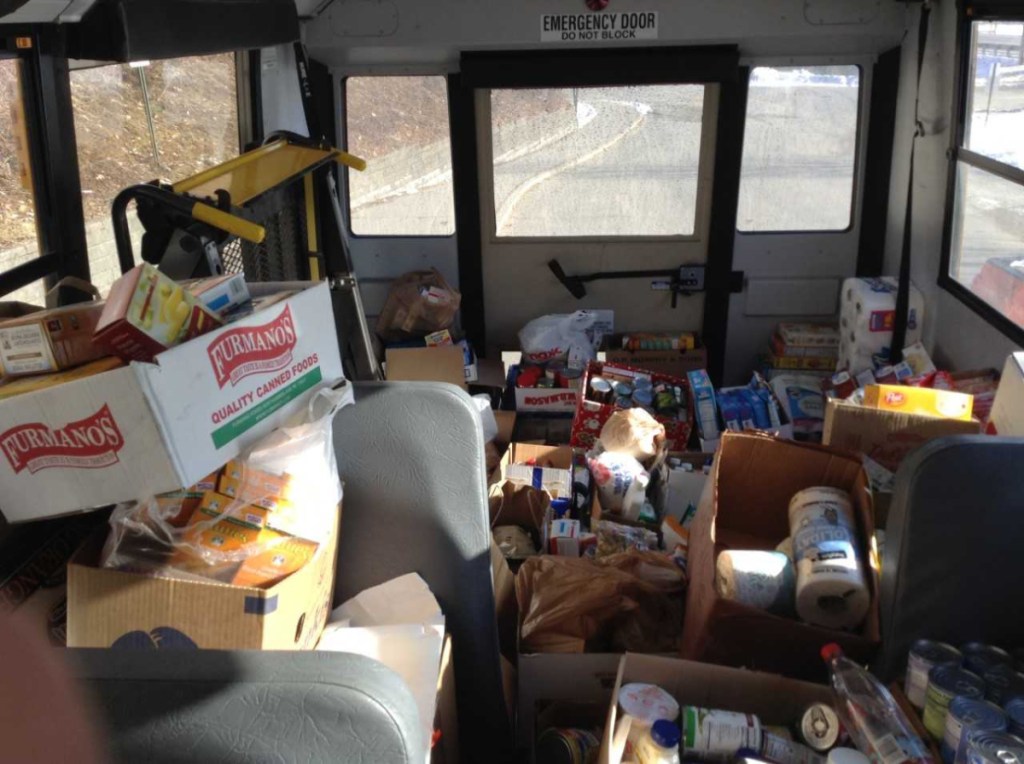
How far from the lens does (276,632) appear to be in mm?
1550

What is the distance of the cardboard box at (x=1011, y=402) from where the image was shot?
7.71 feet

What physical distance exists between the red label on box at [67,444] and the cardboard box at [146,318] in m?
0.10

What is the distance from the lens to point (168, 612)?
1527 millimetres

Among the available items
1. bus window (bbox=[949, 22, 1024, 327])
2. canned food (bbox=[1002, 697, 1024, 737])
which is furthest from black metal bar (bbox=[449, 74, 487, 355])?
canned food (bbox=[1002, 697, 1024, 737])

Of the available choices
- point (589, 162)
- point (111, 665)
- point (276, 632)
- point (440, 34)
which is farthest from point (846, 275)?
point (111, 665)

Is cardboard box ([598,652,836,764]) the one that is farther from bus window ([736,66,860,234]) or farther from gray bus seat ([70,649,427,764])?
bus window ([736,66,860,234])

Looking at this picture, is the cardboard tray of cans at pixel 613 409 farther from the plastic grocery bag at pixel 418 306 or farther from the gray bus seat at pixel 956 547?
the gray bus seat at pixel 956 547

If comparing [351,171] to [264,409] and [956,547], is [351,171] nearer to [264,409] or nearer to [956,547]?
[264,409]

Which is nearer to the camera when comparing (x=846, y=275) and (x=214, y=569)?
(x=214, y=569)

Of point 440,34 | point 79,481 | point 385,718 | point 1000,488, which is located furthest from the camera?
point 440,34

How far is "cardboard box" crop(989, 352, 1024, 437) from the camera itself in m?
2.35

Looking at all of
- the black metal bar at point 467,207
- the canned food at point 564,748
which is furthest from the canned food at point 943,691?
the black metal bar at point 467,207

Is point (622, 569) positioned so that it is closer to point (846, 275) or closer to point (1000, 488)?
point (1000, 488)

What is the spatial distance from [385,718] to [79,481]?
646mm
